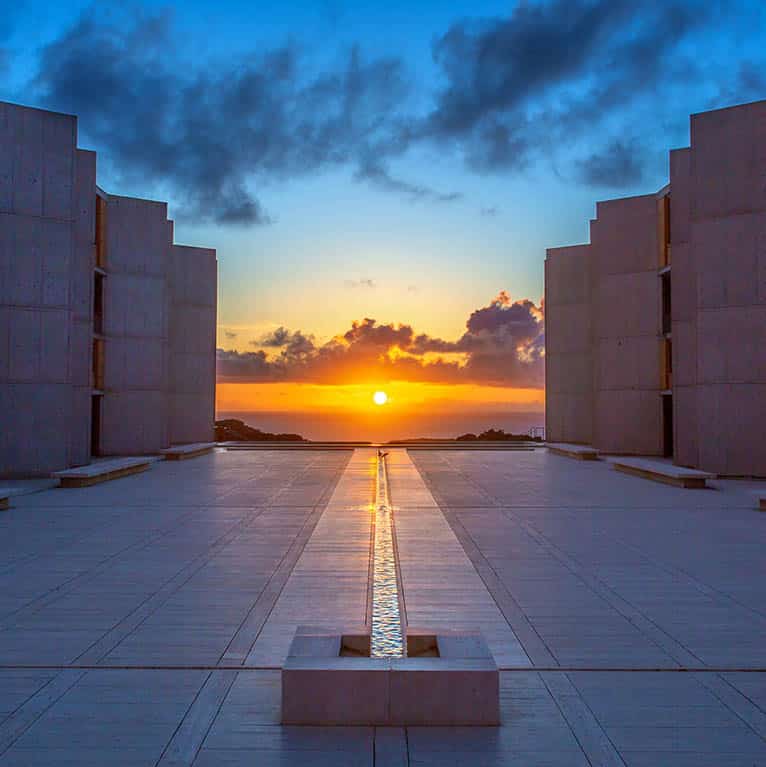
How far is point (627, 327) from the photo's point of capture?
2936 centimetres

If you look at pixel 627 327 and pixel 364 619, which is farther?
pixel 627 327

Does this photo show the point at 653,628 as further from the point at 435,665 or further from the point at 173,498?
the point at 173,498

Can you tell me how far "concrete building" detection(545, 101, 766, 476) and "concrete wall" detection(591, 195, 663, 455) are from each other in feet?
0.12

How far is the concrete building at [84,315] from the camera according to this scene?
65.6 ft

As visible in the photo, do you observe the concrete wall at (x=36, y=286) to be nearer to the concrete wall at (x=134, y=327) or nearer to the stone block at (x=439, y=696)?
the concrete wall at (x=134, y=327)

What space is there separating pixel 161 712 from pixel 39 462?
16.7 metres

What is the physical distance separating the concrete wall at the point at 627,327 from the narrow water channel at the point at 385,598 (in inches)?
692

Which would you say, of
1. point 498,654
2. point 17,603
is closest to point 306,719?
point 498,654

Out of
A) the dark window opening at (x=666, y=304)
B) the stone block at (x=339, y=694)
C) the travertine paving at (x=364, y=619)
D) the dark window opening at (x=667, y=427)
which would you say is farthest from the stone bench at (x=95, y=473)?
the dark window opening at (x=666, y=304)

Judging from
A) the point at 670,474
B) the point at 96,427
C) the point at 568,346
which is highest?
the point at 568,346

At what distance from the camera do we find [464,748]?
4.48m

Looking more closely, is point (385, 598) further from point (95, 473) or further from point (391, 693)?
point (95, 473)

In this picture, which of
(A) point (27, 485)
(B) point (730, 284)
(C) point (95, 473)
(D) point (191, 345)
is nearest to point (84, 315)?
(A) point (27, 485)

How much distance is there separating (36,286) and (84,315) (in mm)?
4439
